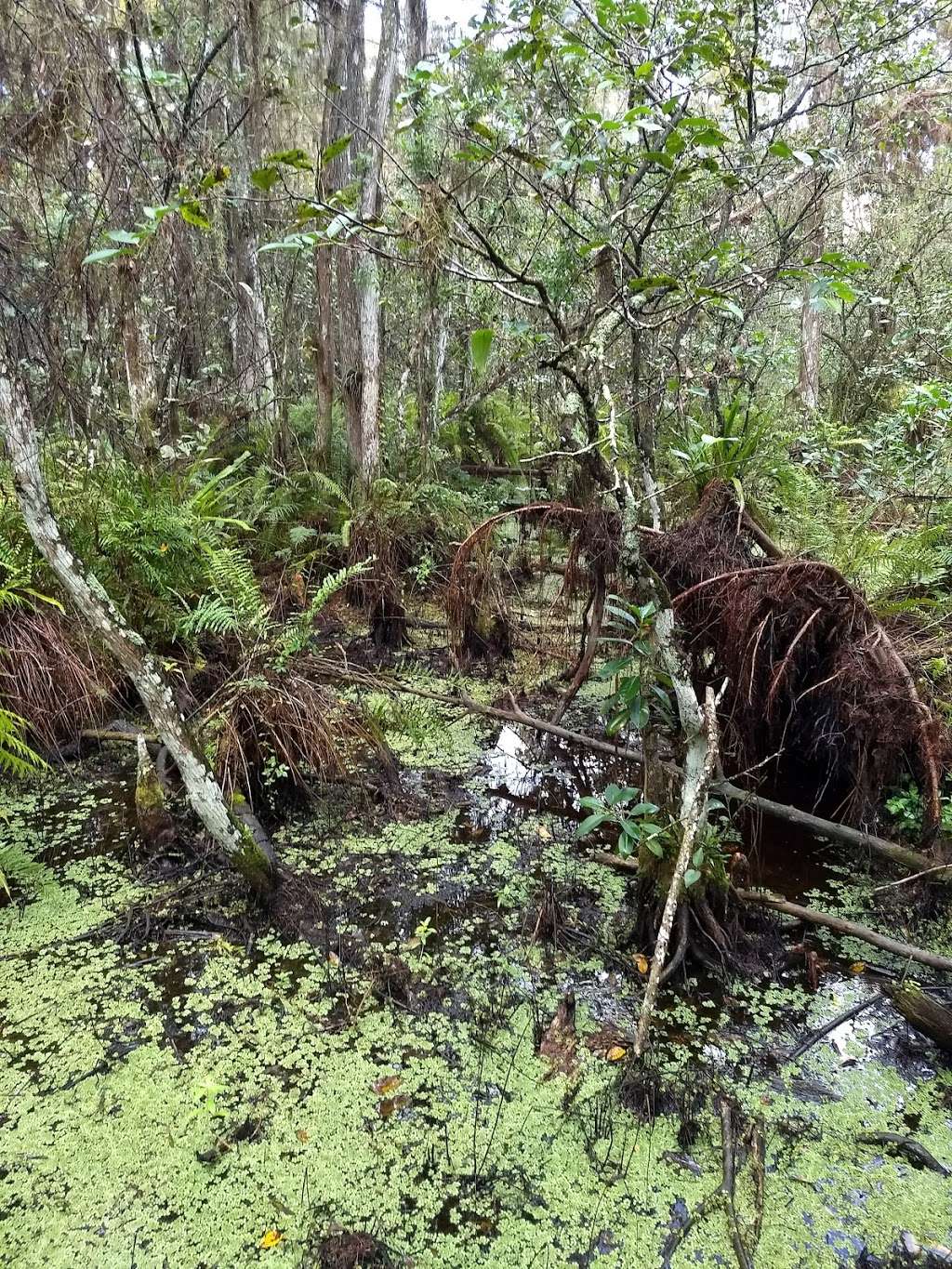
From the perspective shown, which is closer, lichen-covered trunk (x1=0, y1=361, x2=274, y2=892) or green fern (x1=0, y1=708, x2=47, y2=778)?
lichen-covered trunk (x1=0, y1=361, x2=274, y2=892)

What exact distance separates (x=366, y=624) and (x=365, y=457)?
1.48 m

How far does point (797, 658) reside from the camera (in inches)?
106

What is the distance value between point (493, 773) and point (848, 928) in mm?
1543

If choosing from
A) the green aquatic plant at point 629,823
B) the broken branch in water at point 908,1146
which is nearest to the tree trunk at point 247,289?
the green aquatic plant at point 629,823

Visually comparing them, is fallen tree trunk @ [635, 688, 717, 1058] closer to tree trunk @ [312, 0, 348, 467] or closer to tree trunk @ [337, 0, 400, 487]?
tree trunk @ [337, 0, 400, 487]

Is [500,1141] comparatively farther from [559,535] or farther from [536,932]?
[559,535]

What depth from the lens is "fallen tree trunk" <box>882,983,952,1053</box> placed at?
5.95ft

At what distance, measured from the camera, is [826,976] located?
2.12m

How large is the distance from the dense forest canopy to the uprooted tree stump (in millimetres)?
18

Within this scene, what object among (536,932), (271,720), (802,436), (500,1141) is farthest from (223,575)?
(802,436)

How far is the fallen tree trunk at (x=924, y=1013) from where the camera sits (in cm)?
181

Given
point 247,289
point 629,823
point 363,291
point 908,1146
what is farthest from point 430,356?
point 908,1146

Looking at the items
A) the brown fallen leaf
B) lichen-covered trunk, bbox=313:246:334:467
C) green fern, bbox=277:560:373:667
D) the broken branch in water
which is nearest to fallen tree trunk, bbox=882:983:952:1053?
the broken branch in water

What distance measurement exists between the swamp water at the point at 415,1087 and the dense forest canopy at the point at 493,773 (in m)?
0.01
